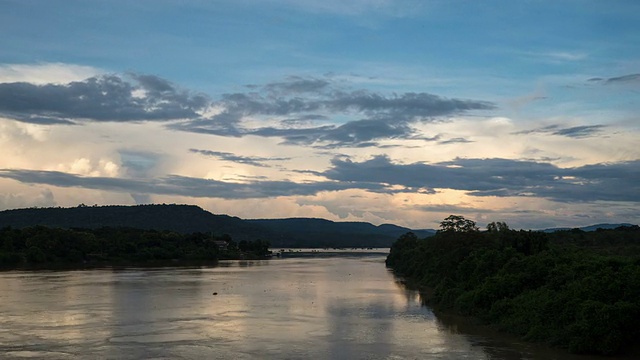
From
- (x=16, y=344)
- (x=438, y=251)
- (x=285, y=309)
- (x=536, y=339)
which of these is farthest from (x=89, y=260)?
(x=536, y=339)

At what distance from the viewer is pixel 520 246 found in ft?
153

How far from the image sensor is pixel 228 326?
1271 inches

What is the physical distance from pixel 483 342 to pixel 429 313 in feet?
34.8

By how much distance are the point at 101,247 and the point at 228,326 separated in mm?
87318

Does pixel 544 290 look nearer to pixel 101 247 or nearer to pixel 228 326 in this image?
pixel 228 326

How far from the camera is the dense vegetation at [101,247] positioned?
98312 mm

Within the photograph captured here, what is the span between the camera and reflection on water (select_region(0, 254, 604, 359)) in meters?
25.4

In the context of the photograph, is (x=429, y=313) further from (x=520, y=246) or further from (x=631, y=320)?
(x=631, y=320)

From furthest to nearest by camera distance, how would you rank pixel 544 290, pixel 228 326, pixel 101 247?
pixel 101 247 → pixel 228 326 → pixel 544 290

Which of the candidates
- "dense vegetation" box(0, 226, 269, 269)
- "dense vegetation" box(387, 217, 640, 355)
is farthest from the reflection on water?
"dense vegetation" box(0, 226, 269, 269)

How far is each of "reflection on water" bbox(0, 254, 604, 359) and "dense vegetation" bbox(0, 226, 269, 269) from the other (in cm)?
4675

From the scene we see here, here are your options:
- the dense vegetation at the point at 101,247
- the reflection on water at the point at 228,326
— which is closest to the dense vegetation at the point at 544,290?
the reflection on water at the point at 228,326

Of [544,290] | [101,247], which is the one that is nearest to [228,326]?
[544,290]

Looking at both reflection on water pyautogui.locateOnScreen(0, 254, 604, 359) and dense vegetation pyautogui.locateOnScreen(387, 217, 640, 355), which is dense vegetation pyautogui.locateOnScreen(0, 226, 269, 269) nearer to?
reflection on water pyautogui.locateOnScreen(0, 254, 604, 359)
